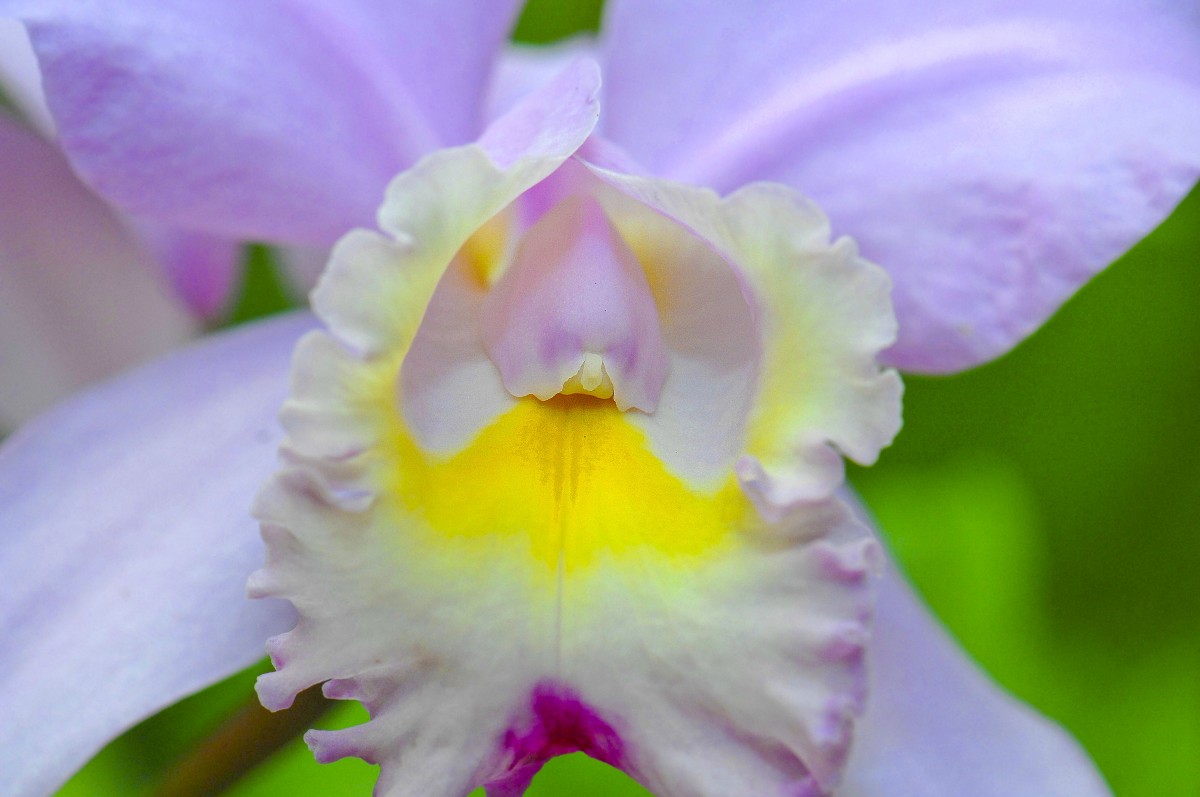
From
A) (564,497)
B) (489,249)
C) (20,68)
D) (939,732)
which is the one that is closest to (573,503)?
(564,497)

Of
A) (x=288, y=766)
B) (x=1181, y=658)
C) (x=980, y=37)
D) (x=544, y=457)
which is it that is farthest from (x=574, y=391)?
(x=1181, y=658)

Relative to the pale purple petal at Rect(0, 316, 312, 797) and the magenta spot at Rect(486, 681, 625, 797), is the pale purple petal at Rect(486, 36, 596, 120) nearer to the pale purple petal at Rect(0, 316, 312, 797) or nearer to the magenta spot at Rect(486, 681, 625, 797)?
the pale purple petal at Rect(0, 316, 312, 797)

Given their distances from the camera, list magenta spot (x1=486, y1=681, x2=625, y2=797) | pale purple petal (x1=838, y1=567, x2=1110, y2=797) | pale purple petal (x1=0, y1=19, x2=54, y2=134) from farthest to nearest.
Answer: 1. pale purple petal (x1=0, y1=19, x2=54, y2=134)
2. pale purple petal (x1=838, y1=567, x2=1110, y2=797)
3. magenta spot (x1=486, y1=681, x2=625, y2=797)

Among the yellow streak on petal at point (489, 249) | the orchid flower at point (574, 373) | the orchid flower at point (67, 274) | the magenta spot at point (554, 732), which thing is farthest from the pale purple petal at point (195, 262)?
the magenta spot at point (554, 732)

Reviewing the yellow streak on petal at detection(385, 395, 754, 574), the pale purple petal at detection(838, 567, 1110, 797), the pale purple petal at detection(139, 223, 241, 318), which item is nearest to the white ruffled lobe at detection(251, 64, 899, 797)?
the yellow streak on petal at detection(385, 395, 754, 574)

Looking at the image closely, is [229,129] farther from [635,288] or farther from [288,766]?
[288,766]

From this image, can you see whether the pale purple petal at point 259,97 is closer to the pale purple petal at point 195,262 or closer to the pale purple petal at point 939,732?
the pale purple petal at point 195,262

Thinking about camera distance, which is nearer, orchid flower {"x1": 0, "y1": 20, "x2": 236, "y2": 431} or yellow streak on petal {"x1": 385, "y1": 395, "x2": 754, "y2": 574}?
yellow streak on petal {"x1": 385, "y1": 395, "x2": 754, "y2": 574}
